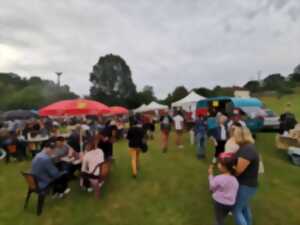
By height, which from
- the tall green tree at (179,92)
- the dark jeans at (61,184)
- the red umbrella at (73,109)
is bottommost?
the dark jeans at (61,184)

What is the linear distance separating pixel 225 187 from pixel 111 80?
53762 mm

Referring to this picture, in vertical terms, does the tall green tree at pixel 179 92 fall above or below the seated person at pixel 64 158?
above

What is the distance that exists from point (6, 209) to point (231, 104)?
10472 mm

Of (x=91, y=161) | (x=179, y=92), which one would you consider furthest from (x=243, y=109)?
(x=179, y=92)

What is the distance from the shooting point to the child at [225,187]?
3.62 m

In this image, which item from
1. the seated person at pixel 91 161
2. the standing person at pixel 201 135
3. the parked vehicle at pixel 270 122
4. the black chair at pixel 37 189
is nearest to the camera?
the black chair at pixel 37 189

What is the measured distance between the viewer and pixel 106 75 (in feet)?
184

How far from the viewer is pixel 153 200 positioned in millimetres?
5762

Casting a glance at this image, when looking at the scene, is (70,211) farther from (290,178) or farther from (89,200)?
(290,178)

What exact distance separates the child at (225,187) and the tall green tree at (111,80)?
50711 millimetres

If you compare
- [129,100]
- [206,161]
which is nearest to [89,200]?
[206,161]

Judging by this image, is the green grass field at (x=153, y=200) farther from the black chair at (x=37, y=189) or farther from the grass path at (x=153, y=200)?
the black chair at (x=37, y=189)

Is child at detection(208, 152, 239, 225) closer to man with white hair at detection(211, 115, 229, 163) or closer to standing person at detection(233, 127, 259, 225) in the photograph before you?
standing person at detection(233, 127, 259, 225)

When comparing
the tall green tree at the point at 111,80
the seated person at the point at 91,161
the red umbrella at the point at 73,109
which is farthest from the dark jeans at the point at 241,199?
the tall green tree at the point at 111,80
